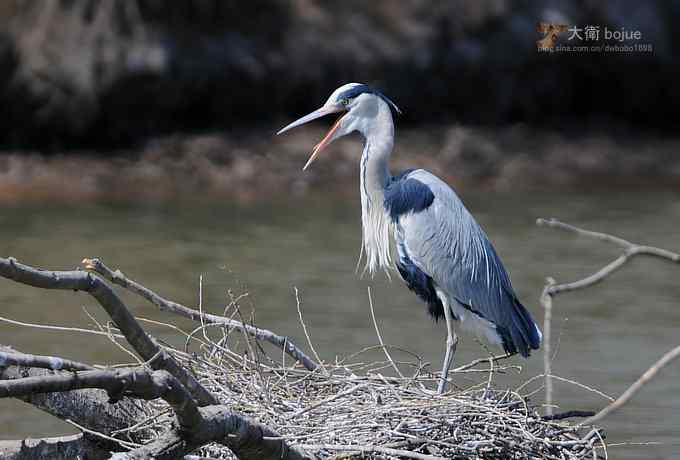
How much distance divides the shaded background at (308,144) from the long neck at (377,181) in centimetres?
255

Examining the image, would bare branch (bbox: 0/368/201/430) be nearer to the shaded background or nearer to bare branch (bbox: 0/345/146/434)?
Answer: bare branch (bbox: 0/345/146/434)

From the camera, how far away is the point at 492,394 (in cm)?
414

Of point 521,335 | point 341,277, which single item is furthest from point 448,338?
point 341,277

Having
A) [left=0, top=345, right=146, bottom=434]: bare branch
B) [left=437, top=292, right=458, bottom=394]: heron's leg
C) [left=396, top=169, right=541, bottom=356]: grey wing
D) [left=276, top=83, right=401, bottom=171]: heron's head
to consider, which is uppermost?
[left=276, top=83, right=401, bottom=171]: heron's head

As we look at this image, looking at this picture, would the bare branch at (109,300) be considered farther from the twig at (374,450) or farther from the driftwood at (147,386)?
the twig at (374,450)

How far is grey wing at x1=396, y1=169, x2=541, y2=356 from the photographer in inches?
202

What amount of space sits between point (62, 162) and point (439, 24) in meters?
4.14

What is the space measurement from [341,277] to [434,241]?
4053 mm

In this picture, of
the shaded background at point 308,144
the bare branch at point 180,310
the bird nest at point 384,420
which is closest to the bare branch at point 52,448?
the bird nest at point 384,420

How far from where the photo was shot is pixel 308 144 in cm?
1223

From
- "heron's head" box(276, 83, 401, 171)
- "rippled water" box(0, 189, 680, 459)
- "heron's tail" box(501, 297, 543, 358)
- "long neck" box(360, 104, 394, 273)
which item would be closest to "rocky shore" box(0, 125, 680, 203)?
"rippled water" box(0, 189, 680, 459)

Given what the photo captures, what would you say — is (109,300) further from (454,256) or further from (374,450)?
(454,256)

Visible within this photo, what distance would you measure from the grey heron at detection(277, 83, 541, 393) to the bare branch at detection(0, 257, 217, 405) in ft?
7.36

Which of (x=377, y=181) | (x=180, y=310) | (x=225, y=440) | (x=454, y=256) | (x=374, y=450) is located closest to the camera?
(x=225, y=440)
